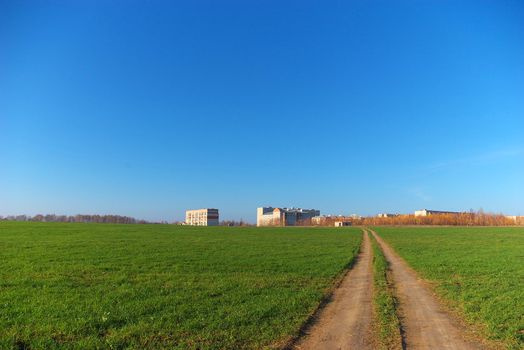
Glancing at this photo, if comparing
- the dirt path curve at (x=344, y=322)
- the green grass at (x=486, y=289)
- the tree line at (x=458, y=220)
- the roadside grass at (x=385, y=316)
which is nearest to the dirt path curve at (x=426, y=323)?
the roadside grass at (x=385, y=316)

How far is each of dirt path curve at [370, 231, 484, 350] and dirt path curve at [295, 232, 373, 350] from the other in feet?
3.53

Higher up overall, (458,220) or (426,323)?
(458,220)

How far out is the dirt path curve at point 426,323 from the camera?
996 centimetres

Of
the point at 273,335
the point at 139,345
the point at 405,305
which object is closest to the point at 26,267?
the point at 139,345

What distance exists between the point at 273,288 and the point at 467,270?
12960 millimetres

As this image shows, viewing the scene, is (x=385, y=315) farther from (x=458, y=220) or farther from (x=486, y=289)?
(x=458, y=220)

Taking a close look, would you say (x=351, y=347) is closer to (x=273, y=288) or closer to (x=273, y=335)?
(x=273, y=335)

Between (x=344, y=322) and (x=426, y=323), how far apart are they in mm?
2379

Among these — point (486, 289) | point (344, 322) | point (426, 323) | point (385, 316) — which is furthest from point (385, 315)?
point (486, 289)

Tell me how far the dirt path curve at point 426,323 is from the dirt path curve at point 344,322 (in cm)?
108

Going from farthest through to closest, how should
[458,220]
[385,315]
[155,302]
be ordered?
[458,220] < [155,302] < [385,315]

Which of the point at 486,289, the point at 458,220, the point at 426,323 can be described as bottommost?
the point at 426,323

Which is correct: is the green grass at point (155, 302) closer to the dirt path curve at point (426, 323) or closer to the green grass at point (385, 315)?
the green grass at point (385, 315)

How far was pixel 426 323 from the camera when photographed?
1188 centimetres
